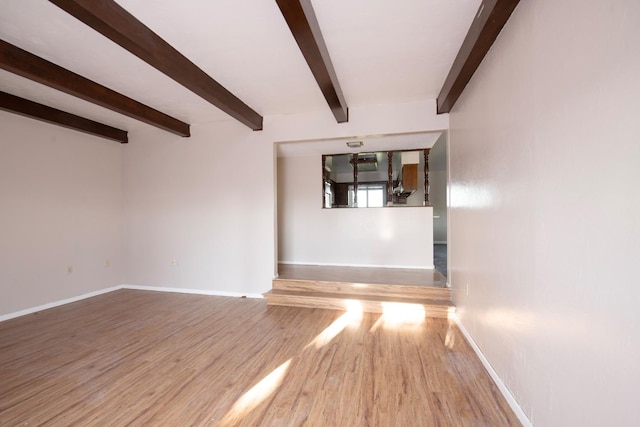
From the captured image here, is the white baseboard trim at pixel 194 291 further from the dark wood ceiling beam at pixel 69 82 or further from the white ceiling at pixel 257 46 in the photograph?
the white ceiling at pixel 257 46

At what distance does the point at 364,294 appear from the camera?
11.9ft

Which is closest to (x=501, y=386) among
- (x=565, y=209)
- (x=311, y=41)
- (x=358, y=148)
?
(x=565, y=209)

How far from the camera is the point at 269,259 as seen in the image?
13.0ft

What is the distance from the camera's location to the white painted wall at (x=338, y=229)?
490 centimetres

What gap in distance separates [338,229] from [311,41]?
3714 mm

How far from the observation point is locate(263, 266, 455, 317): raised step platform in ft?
10.8

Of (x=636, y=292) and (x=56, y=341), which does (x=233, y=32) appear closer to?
(x=636, y=292)

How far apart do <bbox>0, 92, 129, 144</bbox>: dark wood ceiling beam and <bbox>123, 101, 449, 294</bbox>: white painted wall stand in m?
0.37

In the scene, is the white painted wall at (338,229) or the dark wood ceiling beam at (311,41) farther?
the white painted wall at (338,229)

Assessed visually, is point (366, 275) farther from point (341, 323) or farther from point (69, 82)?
point (69, 82)

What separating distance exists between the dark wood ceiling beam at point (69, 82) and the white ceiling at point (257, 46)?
8cm

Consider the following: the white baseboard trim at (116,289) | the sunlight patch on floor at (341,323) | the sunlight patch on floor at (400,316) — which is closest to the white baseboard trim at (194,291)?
the white baseboard trim at (116,289)

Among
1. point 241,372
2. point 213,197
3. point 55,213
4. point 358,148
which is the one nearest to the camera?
point 241,372

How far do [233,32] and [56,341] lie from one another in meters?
3.46
